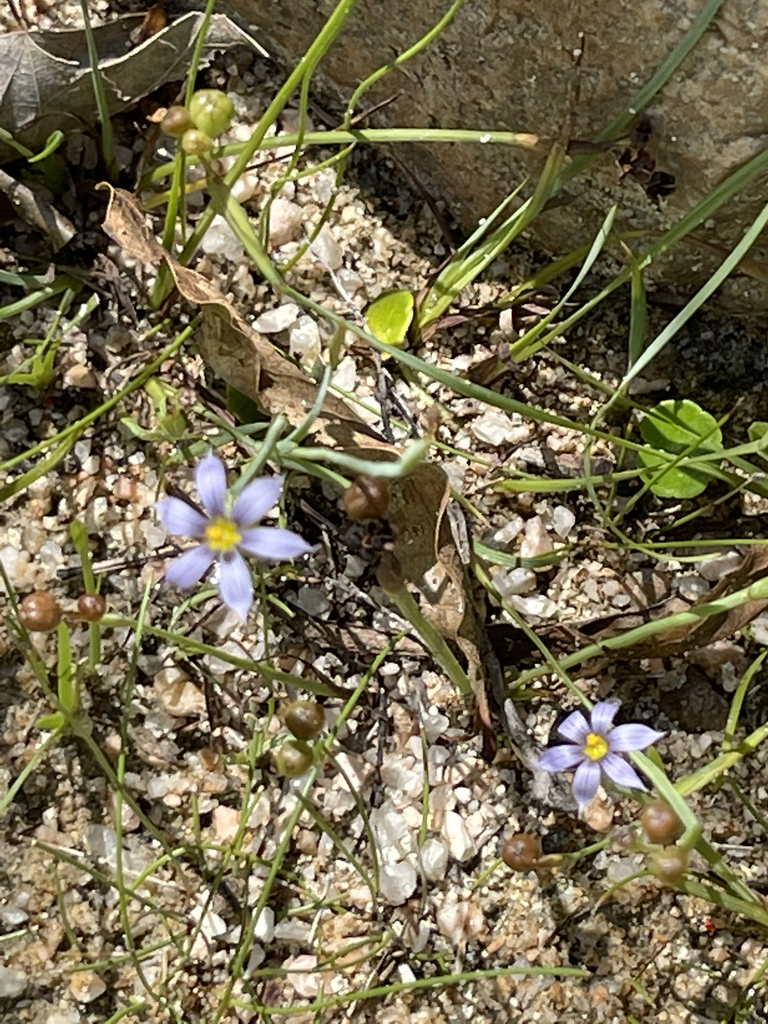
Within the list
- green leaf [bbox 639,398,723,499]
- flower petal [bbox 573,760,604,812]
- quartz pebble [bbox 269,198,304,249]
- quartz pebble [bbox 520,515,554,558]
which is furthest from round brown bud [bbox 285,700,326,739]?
quartz pebble [bbox 269,198,304,249]

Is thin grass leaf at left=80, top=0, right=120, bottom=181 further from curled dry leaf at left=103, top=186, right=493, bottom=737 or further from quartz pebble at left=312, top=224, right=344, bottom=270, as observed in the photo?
quartz pebble at left=312, top=224, right=344, bottom=270

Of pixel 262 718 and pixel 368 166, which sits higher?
pixel 368 166

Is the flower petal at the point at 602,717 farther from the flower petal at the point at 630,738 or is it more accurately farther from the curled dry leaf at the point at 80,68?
the curled dry leaf at the point at 80,68

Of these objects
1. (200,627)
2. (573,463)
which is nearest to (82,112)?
(200,627)

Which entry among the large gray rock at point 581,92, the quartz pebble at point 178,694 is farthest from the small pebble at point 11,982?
the large gray rock at point 581,92

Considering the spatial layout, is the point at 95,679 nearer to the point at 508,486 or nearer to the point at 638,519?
the point at 508,486

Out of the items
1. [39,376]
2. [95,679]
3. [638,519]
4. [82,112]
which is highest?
[82,112]
